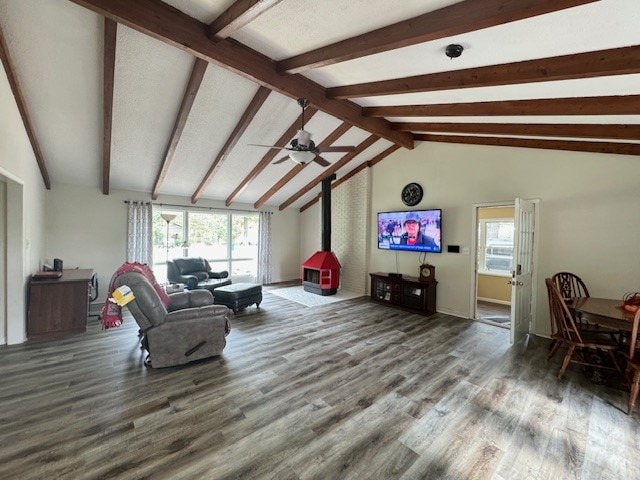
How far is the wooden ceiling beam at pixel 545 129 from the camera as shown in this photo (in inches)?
120

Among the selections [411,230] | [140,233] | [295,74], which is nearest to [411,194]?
[411,230]

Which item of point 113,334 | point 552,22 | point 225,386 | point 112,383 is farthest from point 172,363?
point 552,22

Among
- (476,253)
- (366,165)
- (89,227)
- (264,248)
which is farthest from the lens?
(264,248)

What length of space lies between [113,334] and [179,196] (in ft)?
11.7

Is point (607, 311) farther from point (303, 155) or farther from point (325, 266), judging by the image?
point (325, 266)

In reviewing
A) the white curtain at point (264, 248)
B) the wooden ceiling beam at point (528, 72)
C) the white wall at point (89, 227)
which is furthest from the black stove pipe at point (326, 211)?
the white wall at point (89, 227)

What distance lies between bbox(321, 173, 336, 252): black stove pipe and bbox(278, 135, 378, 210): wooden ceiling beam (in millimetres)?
165

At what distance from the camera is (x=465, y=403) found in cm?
247

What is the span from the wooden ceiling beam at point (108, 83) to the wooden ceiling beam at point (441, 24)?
199 centimetres

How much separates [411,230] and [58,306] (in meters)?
A: 5.97

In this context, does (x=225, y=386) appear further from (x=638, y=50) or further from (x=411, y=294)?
(x=638, y=50)

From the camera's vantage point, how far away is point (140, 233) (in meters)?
5.98

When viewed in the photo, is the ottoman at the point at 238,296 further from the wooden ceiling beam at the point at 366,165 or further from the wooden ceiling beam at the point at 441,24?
the wooden ceiling beam at the point at 441,24

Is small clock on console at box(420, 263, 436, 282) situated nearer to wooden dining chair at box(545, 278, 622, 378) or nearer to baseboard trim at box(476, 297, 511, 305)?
baseboard trim at box(476, 297, 511, 305)
